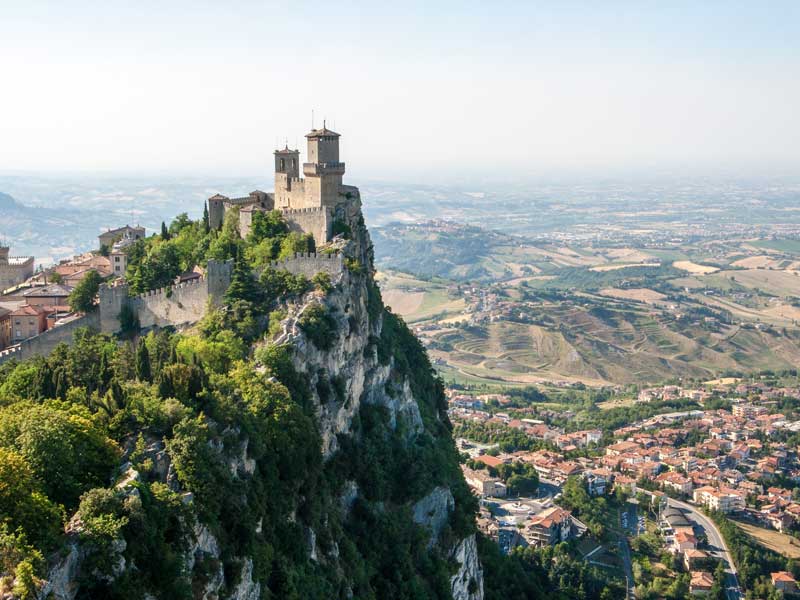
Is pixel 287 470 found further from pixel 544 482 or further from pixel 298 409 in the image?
pixel 544 482

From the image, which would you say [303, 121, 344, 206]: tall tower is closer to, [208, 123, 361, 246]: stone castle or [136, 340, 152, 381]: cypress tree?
[208, 123, 361, 246]: stone castle

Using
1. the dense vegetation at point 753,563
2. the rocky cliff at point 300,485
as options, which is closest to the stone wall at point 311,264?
the rocky cliff at point 300,485

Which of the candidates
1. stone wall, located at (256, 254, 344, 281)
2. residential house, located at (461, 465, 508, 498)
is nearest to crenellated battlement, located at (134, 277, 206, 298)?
A: stone wall, located at (256, 254, 344, 281)

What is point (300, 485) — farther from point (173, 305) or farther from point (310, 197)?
point (310, 197)

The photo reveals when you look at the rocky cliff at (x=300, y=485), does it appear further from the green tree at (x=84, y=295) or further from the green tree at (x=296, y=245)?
the green tree at (x=84, y=295)

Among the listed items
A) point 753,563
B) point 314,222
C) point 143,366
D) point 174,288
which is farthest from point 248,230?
point 753,563

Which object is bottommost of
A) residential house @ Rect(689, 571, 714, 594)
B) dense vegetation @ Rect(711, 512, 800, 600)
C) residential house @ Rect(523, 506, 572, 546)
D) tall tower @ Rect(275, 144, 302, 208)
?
dense vegetation @ Rect(711, 512, 800, 600)
